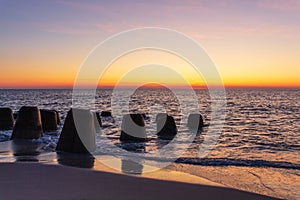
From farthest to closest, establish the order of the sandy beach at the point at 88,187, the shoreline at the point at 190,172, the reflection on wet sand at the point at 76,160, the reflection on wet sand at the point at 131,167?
the reflection on wet sand at the point at 76,160 < the reflection on wet sand at the point at 131,167 < the shoreline at the point at 190,172 < the sandy beach at the point at 88,187

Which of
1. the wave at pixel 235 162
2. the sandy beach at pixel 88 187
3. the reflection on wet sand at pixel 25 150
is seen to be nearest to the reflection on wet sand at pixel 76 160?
the reflection on wet sand at pixel 25 150

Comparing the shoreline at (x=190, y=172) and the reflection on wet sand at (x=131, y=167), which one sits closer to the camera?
the shoreline at (x=190, y=172)

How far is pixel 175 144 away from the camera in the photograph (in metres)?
16.2

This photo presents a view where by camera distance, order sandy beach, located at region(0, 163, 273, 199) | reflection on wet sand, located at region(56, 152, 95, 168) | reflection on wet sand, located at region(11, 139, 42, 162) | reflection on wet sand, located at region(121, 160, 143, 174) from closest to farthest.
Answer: sandy beach, located at region(0, 163, 273, 199), reflection on wet sand, located at region(121, 160, 143, 174), reflection on wet sand, located at region(56, 152, 95, 168), reflection on wet sand, located at region(11, 139, 42, 162)

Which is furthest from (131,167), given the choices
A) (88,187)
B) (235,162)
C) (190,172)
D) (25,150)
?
(25,150)

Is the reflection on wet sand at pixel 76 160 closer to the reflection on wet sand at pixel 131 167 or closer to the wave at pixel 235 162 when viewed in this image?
the reflection on wet sand at pixel 131 167

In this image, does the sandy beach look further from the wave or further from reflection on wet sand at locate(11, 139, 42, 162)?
the wave

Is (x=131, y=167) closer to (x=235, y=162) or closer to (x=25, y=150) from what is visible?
(x=235, y=162)

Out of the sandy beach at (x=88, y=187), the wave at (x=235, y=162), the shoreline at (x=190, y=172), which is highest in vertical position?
the sandy beach at (x=88, y=187)

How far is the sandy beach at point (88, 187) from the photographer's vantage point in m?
5.83

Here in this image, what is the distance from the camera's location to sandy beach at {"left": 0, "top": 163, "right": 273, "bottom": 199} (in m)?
5.83

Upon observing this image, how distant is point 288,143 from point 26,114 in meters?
12.6

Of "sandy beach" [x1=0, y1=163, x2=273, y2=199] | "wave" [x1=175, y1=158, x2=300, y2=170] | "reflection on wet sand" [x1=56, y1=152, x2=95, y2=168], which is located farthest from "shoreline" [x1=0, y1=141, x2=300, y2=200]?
"wave" [x1=175, y1=158, x2=300, y2=170]

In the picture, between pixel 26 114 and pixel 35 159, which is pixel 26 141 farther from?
pixel 35 159
